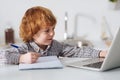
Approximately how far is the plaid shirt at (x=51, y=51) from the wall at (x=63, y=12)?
94 cm

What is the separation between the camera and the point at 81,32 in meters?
2.55

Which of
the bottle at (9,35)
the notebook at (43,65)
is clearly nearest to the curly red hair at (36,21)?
the notebook at (43,65)

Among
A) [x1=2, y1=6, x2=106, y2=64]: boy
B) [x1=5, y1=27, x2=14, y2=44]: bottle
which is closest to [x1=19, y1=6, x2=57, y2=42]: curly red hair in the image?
[x1=2, y1=6, x2=106, y2=64]: boy

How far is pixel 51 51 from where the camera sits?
1506mm

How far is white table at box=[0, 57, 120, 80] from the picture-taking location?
106 cm

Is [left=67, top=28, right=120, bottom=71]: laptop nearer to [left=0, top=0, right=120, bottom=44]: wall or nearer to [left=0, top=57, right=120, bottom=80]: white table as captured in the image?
[left=0, top=57, right=120, bottom=80]: white table

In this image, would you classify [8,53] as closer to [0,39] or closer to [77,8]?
[0,39]

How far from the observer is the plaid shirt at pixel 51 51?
4.37 feet

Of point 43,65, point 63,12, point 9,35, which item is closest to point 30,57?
point 43,65

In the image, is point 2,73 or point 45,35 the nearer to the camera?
point 2,73

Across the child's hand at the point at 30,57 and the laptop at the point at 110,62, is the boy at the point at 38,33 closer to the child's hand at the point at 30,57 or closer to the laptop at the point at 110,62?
the child's hand at the point at 30,57

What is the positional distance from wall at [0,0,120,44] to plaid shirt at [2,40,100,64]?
3.08 feet

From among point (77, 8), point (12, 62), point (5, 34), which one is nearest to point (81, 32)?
point (77, 8)

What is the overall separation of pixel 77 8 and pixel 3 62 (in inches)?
51.3
